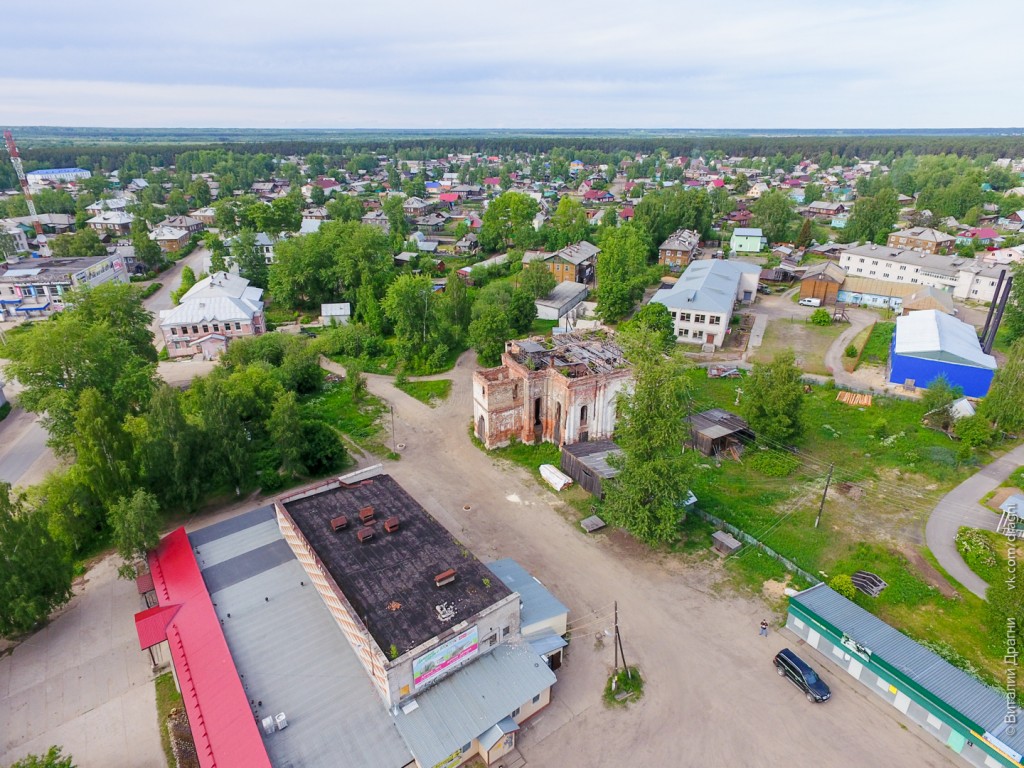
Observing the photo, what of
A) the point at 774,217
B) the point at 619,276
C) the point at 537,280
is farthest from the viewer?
the point at 774,217

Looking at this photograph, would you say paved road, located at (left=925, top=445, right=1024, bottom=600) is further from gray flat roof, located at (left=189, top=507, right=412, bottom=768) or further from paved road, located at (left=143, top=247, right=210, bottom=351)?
paved road, located at (left=143, top=247, right=210, bottom=351)

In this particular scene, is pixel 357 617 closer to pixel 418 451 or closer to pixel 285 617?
pixel 285 617

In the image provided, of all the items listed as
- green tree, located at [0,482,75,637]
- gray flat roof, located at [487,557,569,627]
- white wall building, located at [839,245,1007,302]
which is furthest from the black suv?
white wall building, located at [839,245,1007,302]

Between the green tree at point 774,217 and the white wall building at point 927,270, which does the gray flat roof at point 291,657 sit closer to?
the white wall building at point 927,270

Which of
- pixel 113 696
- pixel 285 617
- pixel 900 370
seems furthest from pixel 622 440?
pixel 900 370

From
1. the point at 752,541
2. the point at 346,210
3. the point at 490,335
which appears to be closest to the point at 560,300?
the point at 490,335

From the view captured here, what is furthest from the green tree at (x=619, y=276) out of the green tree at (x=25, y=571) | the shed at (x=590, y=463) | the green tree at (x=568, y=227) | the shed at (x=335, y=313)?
the green tree at (x=25, y=571)

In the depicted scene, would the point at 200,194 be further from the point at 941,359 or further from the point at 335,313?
the point at 941,359
